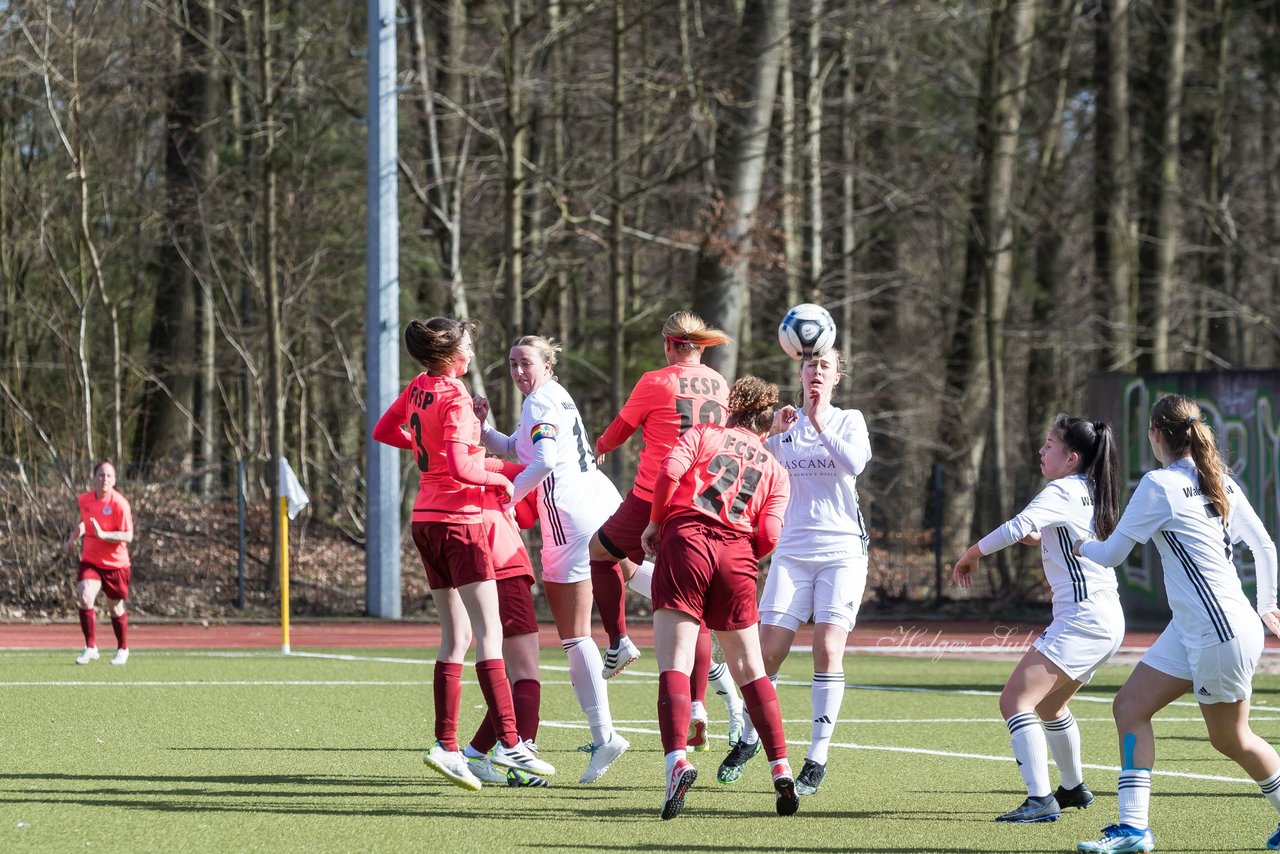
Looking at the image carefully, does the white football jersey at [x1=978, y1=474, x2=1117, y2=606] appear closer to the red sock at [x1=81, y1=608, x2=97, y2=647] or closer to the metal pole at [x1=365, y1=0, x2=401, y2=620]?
the red sock at [x1=81, y1=608, x2=97, y2=647]

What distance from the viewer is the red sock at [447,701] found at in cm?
774

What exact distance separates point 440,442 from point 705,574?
1.48 metres

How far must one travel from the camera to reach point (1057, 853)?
6.42 m

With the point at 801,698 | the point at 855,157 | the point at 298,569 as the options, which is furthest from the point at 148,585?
the point at 855,157

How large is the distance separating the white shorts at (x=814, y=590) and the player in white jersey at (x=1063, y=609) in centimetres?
81

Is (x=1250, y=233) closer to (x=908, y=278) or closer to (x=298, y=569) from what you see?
(x=908, y=278)

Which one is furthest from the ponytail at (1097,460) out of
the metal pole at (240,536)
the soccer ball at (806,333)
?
the metal pole at (240,536)

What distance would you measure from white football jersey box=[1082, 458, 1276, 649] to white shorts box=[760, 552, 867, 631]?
5.55ft

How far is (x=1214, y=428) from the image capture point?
19.0 m

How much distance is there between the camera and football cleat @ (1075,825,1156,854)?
625 cm

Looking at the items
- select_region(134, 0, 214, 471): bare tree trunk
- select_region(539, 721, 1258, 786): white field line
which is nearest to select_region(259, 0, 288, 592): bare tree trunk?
select_region(134, 0, 214, 471): bare tree trunk

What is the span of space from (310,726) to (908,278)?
863 inches

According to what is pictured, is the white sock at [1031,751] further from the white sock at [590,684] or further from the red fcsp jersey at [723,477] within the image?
the white sock at [590,684]

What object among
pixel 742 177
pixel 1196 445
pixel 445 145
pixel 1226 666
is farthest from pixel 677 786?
pixel 445 145
